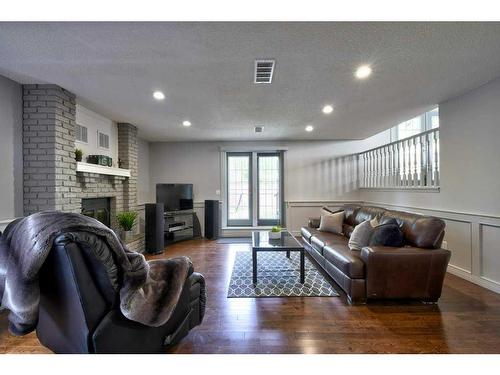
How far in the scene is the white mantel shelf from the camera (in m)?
3.48

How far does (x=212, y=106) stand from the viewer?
146 inches

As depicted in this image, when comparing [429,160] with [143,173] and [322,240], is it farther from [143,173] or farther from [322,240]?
[143,173]

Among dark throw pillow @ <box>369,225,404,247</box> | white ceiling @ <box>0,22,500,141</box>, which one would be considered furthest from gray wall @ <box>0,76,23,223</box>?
dark throw pillow @ <box>369,225,404,247</box>

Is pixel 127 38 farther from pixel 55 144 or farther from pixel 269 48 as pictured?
pixel 55 144

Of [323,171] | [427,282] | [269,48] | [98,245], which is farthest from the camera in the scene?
[323,171]

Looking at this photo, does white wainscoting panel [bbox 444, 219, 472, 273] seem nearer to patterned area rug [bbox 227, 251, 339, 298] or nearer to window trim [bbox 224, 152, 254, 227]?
patterned area rug [bbox 227, 251, 339, 298]

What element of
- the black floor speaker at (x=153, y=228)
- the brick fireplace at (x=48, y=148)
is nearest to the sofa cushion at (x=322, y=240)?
the black floor speaker at (x=153, y=228)

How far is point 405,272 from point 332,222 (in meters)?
1.86

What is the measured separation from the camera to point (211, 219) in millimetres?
6016

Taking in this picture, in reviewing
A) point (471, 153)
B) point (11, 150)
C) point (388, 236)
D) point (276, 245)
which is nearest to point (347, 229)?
point (388, 236)

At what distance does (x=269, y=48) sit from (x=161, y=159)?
5.03m

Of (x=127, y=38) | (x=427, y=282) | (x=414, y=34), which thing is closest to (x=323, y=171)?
(x=427, y=282)

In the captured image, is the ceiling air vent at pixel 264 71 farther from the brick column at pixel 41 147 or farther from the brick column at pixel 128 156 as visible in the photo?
the brick column at pixel 128 156

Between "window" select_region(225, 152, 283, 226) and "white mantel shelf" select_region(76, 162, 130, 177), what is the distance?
264 centimetres
